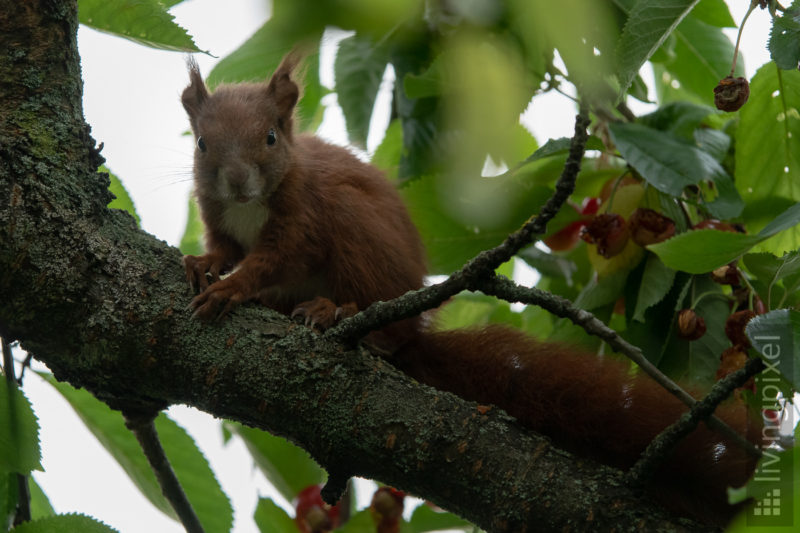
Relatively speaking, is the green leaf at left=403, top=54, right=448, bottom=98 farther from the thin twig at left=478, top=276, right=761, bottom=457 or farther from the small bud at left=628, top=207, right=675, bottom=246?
the thin twig at left=478, top=276, right=761, bottom=457

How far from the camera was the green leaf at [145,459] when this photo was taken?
234 cm

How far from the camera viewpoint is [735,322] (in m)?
2.00

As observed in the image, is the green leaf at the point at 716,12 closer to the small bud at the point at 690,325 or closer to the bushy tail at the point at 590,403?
the small bud at the point at 690,325

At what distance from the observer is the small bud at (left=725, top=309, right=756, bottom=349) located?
199 cm

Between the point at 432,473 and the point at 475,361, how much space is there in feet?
1.46

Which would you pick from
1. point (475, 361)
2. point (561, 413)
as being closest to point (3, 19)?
point (475, 361)

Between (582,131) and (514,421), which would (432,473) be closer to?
(514,421)

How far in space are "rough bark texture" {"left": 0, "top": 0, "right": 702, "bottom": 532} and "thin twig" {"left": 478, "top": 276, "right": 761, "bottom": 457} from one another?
19 cm

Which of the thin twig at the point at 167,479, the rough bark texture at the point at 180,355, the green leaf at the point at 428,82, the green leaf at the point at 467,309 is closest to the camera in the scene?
the rough bark texture at the point at 180,355

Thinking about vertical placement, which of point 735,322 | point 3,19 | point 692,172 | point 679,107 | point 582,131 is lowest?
point 582,131

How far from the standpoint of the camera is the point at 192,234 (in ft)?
10.6

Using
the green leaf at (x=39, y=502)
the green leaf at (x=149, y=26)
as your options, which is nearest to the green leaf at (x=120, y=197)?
the green leaf at (x=149, y=26)

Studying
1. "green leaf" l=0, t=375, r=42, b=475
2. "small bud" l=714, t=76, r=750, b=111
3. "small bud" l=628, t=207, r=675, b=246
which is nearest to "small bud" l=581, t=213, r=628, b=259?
"small bud" l=628, t=207, r=675, b=246

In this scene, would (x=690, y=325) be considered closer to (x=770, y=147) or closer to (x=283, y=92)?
(x=770, y=147)
